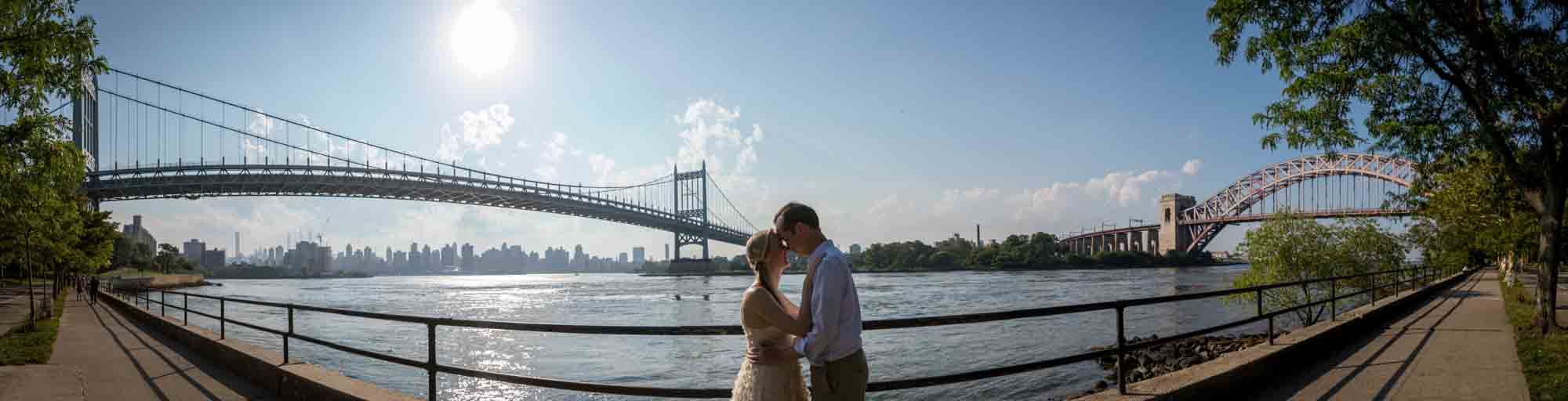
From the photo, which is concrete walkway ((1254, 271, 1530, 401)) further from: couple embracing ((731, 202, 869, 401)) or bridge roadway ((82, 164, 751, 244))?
bridge roadway ((82, 164, 751, 244))

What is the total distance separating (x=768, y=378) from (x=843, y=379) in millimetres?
277

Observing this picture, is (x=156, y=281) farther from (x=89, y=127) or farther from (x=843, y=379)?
(x=843, y=379)

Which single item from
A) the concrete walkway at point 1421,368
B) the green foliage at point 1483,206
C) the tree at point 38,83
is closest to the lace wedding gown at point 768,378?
the concrete walkway at point 1421,368

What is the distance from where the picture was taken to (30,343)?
1115 centimetres

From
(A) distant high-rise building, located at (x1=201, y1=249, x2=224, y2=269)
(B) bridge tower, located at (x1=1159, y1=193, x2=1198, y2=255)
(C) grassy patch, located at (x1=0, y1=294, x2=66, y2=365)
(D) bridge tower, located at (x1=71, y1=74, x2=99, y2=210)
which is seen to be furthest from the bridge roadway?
(A) distant high-rise building, located at (x1=201, y1=249, x2=224, y2=269)

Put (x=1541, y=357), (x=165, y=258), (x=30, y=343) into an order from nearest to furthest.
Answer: (x=1541, y=357), (x=30, y=343), (x=165, y=258)

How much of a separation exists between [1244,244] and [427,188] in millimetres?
52605

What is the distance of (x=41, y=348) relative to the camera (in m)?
10.3

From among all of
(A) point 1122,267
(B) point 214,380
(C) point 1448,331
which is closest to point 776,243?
(B) point 214,380

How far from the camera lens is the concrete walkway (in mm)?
5770

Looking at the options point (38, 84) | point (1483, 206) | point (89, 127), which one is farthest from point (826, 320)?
point (89, 127)

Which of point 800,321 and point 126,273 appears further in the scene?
point 126,273

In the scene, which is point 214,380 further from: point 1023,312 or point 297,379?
point 1023,312

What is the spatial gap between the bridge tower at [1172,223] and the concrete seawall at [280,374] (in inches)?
4314
